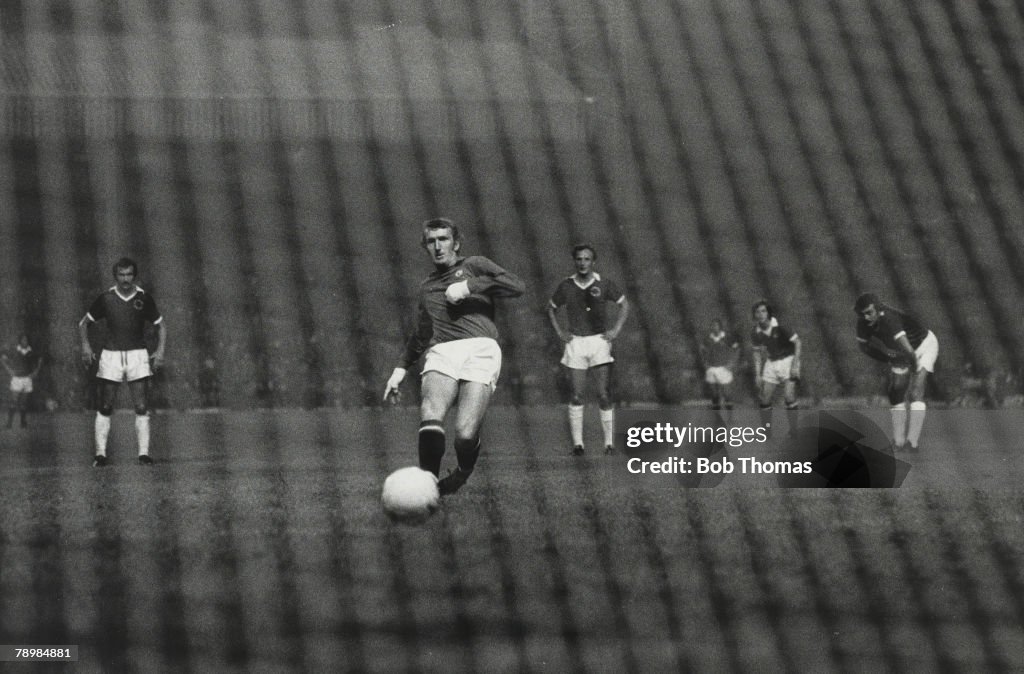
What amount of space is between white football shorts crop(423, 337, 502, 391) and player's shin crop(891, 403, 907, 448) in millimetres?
5723

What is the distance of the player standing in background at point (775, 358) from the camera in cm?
1312

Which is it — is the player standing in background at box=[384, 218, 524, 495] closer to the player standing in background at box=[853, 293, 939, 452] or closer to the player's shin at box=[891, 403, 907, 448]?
the player standing in background at box=[853, 293, 939, 452]

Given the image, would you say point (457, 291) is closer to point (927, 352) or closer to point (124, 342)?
point (124, 342)

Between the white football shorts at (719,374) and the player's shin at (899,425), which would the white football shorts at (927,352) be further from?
the white football shorts at (719,374)

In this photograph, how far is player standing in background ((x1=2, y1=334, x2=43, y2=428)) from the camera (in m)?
15.2

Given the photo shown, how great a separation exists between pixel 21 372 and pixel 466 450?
9506 millimetres

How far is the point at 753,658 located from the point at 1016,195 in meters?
12.8

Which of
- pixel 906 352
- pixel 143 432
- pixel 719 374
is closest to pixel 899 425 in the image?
pixel 906 352

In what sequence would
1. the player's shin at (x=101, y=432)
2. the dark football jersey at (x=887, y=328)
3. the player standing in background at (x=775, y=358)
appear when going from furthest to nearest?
the player standing in background at (x=775, y=358) < the dark football jersey at (x=887, y=328) < the player's shin at (x=101, y=432)

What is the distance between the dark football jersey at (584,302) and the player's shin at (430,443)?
11.8 ft

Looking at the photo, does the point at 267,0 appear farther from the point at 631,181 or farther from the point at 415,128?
the point at 631,181

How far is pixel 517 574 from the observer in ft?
27.8

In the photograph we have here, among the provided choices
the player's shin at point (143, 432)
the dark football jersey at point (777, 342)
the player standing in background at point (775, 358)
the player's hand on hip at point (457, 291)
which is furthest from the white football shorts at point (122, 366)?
the dark football jersey at point (777, 342)

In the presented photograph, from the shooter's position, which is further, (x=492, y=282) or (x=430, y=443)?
(x=430, y=443)
